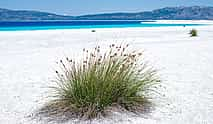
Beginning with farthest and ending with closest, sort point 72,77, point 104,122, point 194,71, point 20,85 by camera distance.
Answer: point 194,71 → point 20,85 → point 72,77 → point 104,122

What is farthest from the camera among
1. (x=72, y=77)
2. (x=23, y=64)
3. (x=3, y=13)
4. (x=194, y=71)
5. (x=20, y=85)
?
(x=3, y=13)

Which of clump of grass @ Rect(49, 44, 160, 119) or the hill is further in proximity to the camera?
the hill

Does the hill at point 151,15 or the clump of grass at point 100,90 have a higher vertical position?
the clump of grass at point 100,90

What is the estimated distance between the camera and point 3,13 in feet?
545

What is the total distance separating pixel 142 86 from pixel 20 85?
7.40ft

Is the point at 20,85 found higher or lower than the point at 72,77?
lower

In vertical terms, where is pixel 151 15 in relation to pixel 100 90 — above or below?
below

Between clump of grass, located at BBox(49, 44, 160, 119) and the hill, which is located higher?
clump of grass, located at BBox(49, 44, 160, 119)

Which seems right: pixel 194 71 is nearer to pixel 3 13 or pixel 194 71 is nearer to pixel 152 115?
pixel 152 115

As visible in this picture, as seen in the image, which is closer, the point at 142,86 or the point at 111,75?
the point at 111,75

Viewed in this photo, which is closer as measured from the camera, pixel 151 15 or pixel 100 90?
pixel 100 90

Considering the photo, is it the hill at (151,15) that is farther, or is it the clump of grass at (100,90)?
the hill at (151,15)

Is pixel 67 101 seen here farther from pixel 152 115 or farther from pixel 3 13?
pixel 3 13

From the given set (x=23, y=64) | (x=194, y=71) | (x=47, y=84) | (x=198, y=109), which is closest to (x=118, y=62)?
(x=198, y=109)
